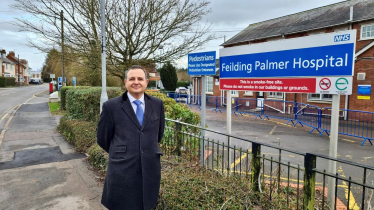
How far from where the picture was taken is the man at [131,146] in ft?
7.44

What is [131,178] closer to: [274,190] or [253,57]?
[274,190]

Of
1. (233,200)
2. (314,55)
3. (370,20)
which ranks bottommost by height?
(233,200)

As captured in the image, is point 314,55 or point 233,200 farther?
point 314,55

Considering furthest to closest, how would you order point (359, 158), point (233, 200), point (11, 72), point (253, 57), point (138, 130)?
point (11, 72)
point (359, 158)
point (253, 57)
point (233, 200)
point (138, 130)

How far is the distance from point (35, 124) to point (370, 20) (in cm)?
1617

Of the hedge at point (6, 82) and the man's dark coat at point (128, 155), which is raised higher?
the hedge at point (6, 82)

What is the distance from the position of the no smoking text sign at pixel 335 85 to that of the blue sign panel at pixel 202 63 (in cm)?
174

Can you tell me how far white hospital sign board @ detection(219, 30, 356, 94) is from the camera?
10.2 feet

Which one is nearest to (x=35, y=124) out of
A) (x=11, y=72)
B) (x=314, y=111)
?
(x=314, y=111)

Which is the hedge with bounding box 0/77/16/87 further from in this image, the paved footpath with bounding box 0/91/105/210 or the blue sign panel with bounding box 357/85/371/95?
the blue sign panel with bounding box 357/85/371/95

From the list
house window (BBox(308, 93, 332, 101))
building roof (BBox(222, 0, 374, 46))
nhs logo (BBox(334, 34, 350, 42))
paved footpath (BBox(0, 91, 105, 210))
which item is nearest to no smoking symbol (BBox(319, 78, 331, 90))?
nhs logo (BBox(334, 34, 350, 42))

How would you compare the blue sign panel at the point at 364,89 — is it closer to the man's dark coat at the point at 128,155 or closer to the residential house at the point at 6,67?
the man's dark coat at the point at 128,155

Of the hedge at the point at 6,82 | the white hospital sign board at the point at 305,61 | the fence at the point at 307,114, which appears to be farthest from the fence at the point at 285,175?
the hedge at the point at 6,82

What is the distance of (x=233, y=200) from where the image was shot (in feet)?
9.77
